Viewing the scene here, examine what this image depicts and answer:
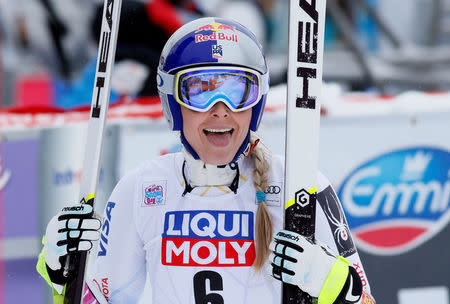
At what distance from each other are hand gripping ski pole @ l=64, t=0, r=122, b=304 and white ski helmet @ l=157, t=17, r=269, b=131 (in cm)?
29

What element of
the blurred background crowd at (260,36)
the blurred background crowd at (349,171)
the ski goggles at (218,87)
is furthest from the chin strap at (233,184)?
the blurred background crowd at (260,36)

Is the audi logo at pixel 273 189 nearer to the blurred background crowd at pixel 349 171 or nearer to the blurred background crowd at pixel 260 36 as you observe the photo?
the blurred background crowd at pixel 349 171

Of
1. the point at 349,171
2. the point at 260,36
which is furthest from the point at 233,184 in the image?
the point at 260,36

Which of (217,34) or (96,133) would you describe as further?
(96,133)

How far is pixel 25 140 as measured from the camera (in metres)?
4.80

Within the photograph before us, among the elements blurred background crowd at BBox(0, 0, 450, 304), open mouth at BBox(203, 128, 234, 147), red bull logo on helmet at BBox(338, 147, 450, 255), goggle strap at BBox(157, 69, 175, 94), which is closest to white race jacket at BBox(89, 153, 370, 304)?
open mouth at BBox(203, 128, 234, 147)

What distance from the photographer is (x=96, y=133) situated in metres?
2.78

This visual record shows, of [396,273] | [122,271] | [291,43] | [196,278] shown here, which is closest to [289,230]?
[196,278]

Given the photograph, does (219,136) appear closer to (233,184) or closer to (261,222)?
(233,184)

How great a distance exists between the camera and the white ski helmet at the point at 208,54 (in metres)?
2.51

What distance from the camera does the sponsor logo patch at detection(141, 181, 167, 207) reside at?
2.71 m

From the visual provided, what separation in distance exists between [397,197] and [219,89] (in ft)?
8.20

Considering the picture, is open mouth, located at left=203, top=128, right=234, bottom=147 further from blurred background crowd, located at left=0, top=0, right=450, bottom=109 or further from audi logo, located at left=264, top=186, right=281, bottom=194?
blurred background crowd, located at left=0, top=0, right=450, bottom=109

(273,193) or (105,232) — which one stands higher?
(273,193)
